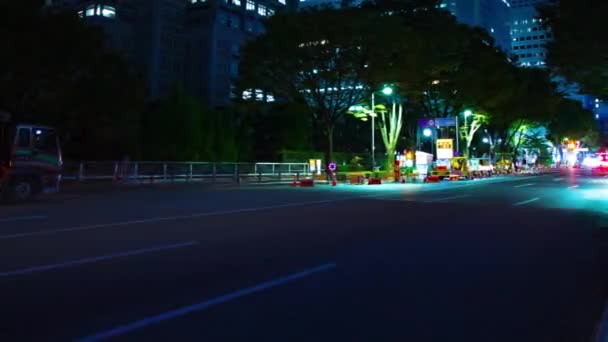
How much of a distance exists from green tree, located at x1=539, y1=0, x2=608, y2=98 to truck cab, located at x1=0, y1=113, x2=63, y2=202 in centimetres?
1813

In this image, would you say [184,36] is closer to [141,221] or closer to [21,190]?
[21,190]

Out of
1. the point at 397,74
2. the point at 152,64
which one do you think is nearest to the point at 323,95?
the point at 397,74

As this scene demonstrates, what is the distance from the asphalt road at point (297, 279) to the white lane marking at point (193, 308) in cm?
1

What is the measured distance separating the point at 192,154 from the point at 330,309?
3479 centimetres

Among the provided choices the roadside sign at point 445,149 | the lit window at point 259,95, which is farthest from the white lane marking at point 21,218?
the roadside sign at point 445,149

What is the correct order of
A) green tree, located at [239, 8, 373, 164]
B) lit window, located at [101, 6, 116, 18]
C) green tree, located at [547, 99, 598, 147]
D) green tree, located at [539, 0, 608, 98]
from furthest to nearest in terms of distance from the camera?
1. green tree, located at [547, 99, 598, 147]
2. lit window, located at [101, 6, 116, 18]
3. green tree, located at [239, 8, 373, 164]
4. green tree, located at [539, 0, 608, 98]

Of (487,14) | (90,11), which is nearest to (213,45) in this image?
(90,11)

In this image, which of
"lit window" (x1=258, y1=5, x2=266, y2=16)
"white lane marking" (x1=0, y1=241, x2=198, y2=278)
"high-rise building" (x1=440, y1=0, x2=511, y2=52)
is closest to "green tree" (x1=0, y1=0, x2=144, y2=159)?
"white lane marking" (x1=0, y1=241, x2=198, y2=278)

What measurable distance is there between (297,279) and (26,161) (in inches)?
537

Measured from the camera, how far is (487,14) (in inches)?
4537

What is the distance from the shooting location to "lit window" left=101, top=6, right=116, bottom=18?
6681 centimetres

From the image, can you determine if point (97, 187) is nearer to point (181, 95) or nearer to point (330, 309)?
point (181, 95)

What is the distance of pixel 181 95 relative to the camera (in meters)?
38.8

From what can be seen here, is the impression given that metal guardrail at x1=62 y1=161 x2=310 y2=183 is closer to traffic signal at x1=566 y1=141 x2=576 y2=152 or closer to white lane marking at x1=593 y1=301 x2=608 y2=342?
white lane marking at x1=593 y1=301 x2=608 y2=342
